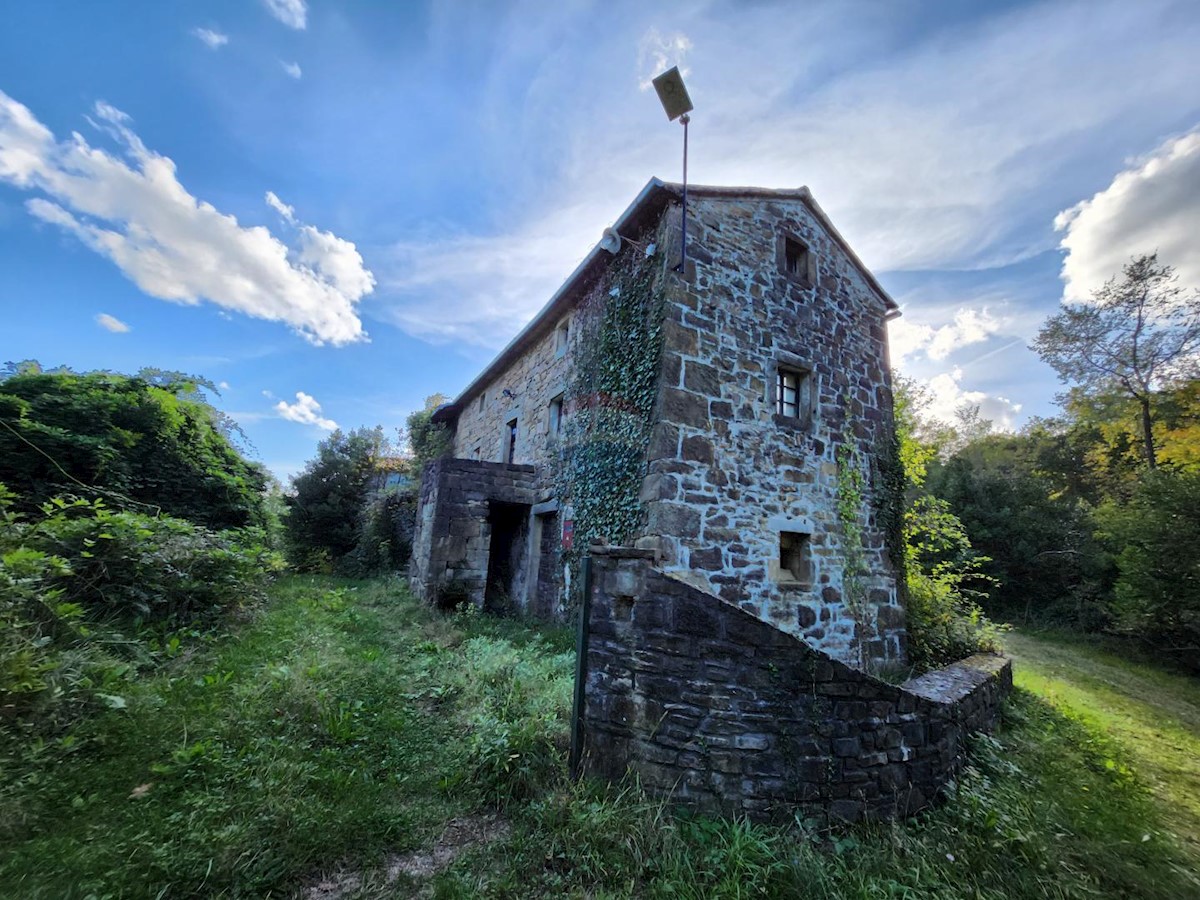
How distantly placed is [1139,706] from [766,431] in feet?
24.2

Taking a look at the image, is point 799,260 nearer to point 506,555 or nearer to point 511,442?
point 511,442

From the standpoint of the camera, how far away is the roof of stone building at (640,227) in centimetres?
684

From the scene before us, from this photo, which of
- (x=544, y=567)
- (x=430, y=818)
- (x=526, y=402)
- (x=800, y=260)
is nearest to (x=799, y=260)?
(x=800, y=260)

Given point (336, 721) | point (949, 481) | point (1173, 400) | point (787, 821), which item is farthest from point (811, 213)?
point (1173, 400)

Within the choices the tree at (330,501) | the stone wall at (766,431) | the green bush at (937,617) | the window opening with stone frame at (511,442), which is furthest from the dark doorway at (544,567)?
the tree at (330,501)

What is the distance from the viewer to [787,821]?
3.16 meters

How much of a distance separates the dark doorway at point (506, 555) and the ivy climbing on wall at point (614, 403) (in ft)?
7.43

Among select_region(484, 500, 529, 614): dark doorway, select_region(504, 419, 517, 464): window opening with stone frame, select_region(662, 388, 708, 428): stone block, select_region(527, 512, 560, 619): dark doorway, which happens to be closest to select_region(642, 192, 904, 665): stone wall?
select_region(662, 388, 708, 428): stone block

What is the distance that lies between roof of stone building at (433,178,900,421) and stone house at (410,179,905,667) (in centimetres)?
3

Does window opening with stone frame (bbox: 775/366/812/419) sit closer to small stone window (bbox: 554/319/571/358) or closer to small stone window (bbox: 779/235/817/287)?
small stone window (bbox: 779/235/817/287)

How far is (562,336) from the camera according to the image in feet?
32.1

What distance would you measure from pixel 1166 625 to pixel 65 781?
53.1ft

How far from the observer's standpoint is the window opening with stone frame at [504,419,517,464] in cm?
1181

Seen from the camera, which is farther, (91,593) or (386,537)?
(386,537)
